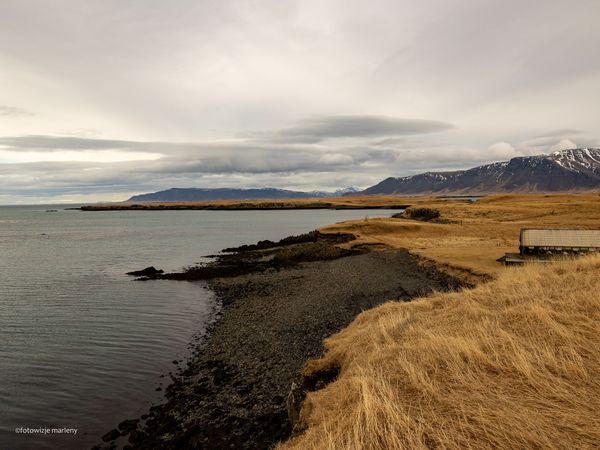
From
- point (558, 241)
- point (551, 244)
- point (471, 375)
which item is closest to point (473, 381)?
point (471, 375)

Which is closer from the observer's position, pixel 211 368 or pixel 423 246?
pixel 211 368

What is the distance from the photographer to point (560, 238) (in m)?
27.8

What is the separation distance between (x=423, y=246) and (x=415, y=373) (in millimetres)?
37780

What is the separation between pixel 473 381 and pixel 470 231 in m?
52.3

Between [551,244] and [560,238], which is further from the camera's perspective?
[560,238]

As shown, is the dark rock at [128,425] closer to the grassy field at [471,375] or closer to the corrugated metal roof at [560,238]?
the grassy field at [471,375]

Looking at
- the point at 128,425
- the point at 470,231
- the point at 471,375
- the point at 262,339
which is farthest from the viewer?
the point at 470,231

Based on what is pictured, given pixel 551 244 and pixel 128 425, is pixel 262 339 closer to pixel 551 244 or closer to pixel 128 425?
pixel 128 425

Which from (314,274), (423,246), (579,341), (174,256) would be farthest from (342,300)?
(174,256)

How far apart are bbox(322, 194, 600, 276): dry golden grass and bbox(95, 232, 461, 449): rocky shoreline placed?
11.0 ft

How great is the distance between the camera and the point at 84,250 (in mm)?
55969

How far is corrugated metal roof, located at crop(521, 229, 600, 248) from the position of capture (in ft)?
88.3

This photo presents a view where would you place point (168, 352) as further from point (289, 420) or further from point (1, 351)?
point (289, 420)

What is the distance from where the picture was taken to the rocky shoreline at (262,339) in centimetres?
1107
